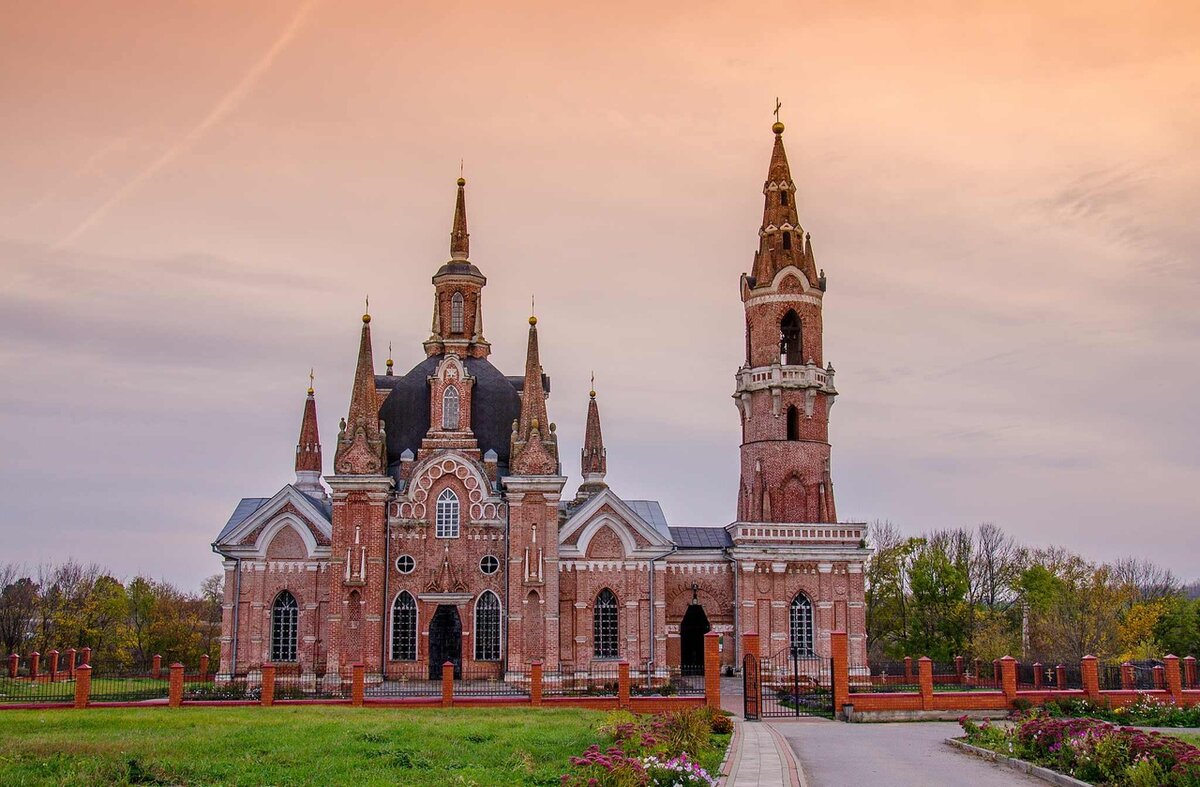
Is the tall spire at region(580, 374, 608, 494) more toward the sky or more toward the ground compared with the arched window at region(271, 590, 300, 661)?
more toward the sky

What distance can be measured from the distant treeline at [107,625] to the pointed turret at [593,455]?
1782 cm

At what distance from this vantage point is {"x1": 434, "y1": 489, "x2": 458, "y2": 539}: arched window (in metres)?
43.2

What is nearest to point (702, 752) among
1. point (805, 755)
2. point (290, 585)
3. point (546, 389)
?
point (805, 755)

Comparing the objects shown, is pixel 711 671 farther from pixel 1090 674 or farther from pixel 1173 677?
pixel 1173 677

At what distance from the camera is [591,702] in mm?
33406

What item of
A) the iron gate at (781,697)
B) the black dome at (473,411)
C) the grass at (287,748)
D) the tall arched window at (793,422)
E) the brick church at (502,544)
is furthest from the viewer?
the tall arched window at (793,422)

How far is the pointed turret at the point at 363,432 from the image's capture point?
139 ft

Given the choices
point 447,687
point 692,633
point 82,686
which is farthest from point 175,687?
point 692,633

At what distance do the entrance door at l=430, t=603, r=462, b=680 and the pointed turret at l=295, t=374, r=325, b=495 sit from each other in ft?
39.4

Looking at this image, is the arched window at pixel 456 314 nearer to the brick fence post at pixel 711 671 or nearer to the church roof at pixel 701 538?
the church roof at pixel 701 538

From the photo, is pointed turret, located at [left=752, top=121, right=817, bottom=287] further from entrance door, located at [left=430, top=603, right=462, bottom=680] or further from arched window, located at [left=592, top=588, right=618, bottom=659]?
entrance door, located at [left=430, top=603, right=462, bottom=680]

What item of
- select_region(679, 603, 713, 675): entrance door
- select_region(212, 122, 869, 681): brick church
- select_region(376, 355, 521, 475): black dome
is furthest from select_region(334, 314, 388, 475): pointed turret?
select_region(679, 603, 713, 675): entrance door

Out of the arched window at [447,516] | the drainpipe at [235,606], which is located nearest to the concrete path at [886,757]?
the arched window at [447,516]

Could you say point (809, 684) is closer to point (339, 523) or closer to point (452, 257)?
point (339, 523)
